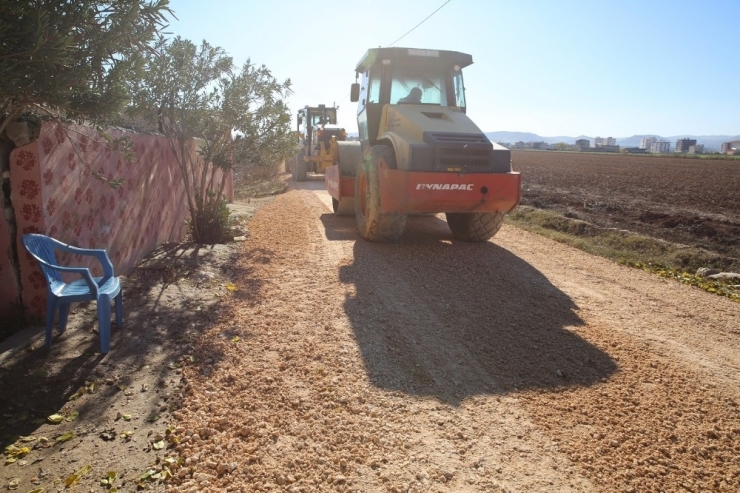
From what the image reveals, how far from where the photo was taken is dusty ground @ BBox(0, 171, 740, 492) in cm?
292

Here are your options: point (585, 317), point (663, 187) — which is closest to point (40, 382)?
point (585, 317)

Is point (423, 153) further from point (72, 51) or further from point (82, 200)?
point (72, 51)

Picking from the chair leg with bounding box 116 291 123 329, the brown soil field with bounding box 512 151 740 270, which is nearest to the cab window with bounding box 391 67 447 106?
the brown soil field with bounding box 512 151 740 270

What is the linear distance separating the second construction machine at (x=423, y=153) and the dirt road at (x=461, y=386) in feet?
3.67

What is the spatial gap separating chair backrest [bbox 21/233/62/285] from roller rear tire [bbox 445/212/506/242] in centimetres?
581

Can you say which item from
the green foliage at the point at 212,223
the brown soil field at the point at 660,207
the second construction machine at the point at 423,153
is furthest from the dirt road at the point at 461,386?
the brown soil field at the point at 660,207

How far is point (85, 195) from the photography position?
522 centimetres

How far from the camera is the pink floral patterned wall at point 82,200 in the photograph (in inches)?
173

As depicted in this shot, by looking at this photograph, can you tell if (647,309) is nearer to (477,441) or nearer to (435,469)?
(477,441)

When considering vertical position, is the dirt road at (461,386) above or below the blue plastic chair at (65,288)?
below

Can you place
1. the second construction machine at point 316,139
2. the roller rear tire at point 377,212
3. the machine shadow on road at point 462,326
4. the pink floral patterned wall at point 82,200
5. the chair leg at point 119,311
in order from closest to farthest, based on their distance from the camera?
the machine shadow on road at point 462,326 < the pink floral patterned wall at point 82,200 < the chair leg at point 119,311 < the roller rear tire at point 377,212 < the second construction machine at point 316,139

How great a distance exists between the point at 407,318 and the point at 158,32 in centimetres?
318

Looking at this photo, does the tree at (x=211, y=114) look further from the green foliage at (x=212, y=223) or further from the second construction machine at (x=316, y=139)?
the second construction machine at (x=316, y=139)

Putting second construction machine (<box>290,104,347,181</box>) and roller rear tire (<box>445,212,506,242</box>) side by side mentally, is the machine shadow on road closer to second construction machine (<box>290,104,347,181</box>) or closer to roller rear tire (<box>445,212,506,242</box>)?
roller rear tire (<box>445,212,506,242</box>)
